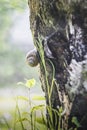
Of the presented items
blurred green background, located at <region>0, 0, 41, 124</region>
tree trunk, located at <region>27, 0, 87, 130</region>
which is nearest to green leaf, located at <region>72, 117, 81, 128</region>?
tree trunk, located at <region>27, 0, 87, 130</region>

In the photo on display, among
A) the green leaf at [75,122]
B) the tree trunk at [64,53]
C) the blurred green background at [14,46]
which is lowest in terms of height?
the green leaf at [75,122]

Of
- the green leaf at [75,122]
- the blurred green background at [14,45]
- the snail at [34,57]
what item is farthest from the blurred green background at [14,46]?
the green leaf at [75,122]

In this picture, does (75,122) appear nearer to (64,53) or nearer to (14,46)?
(64,53)

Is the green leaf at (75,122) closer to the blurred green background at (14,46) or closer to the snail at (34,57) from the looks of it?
the snail at (34,57)

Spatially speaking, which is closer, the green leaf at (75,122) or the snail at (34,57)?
the green leaf at (75,122)

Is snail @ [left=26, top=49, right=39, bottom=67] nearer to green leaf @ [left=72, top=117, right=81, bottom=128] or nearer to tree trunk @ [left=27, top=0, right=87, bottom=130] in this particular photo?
tree trunk @ [left=27, top=0, right=87, bottom=130]

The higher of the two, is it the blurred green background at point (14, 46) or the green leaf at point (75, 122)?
the blurred green background at point (14, 46)

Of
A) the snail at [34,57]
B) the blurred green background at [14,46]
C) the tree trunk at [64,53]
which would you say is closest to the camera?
the tree trunk at [64,53]

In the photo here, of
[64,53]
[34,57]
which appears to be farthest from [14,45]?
[64,53]
